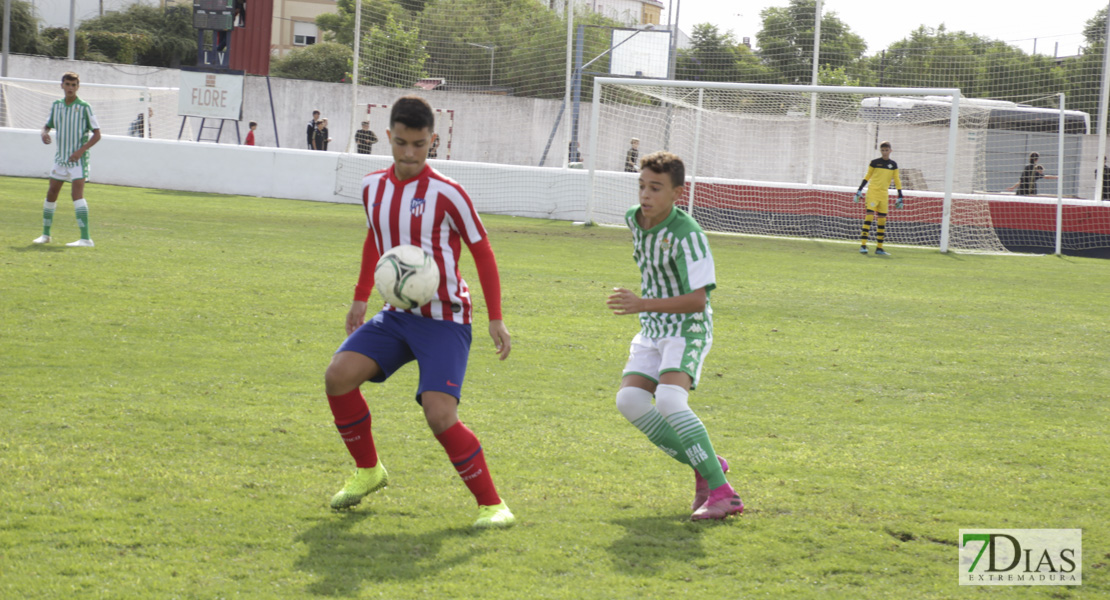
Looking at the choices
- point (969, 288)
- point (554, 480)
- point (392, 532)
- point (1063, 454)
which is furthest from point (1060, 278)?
point (392, 532)

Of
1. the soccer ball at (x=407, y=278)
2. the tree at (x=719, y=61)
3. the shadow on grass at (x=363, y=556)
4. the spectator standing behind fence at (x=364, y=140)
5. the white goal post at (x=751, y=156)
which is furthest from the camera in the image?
the spectator standing behind fence at (x=364, y=140)

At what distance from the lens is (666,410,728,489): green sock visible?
4270mm

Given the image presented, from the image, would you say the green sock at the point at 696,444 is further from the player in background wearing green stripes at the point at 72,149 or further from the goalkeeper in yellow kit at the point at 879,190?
the goalkeeper in yellow kit at the point at 879,190

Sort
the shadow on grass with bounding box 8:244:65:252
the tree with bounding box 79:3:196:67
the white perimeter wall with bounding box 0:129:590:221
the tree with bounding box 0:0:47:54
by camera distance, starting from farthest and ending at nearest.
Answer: the tree with bounding box 79:3:196:67, the tree with bounding box 0:0:47:54, the white perimeter wall with bounding box 0:129:590:221, the shadow on grass with bounding box 8:244:65:252

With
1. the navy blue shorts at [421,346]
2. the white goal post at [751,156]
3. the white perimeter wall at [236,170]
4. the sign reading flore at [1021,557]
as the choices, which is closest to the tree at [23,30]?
the white perimeter wall at [236,170]

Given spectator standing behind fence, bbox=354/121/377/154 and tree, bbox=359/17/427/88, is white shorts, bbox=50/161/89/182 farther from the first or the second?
spectator standing behind fence, bbox=354/121/377/154

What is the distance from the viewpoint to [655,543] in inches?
156

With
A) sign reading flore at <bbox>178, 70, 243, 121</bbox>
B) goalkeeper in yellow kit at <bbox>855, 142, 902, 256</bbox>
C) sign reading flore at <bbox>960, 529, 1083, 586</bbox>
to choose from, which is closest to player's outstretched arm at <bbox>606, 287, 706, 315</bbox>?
sign reading flore at <bbox>960, 529, 1083, 586</bbox>

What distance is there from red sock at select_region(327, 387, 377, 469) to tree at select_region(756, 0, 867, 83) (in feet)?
64.6

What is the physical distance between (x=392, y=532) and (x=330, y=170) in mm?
19574

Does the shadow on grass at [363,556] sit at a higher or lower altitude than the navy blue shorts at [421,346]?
lower

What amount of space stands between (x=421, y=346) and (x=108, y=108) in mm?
30865

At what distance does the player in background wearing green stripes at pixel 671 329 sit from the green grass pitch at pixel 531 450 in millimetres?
219

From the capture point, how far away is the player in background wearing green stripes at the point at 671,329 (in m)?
4.28
